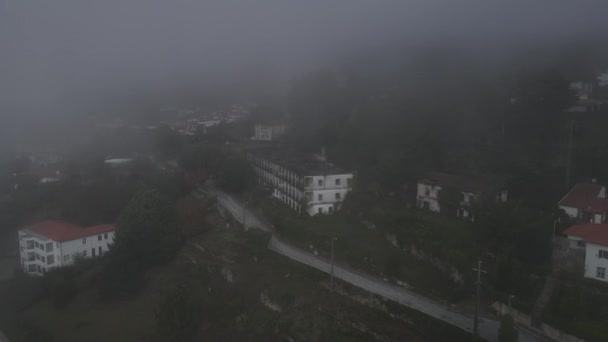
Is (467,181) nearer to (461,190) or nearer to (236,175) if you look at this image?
(461,190)

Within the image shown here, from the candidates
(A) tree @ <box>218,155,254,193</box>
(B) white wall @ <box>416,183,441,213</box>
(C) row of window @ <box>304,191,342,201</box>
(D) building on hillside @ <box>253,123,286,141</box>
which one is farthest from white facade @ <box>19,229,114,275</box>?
(D) building on hillside @ <box>253,123,286,141</box>

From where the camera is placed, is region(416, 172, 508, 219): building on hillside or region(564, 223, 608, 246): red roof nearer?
region(564, 223, 608, 246): red roof

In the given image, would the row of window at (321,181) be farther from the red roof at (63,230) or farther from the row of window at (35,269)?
the row of window at (35,269)

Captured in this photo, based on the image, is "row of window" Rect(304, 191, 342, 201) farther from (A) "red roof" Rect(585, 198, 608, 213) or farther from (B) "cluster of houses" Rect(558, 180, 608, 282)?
(A) "red roof" Rect(585, 198, 608, 213)

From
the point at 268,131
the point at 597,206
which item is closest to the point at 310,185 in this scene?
the point at 597,206

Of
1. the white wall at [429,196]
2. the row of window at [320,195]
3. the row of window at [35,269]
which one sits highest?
the white wall at [429,196]

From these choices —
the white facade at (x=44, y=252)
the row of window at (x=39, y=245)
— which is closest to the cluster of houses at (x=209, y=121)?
the white facade at (x=44, y=252)
